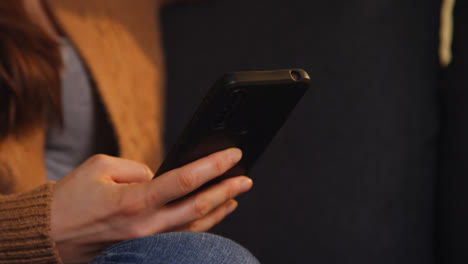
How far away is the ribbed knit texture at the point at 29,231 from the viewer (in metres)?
0.43

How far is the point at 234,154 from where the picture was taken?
44 cm

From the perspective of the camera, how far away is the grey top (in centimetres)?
75

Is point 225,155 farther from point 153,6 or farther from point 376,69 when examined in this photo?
point 153,6

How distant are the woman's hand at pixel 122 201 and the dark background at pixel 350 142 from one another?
282 millimetres

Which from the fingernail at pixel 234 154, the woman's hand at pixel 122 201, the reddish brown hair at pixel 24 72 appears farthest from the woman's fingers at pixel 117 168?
the reddish brown hair at pixel 24 72

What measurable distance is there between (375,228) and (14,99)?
2.07 feet

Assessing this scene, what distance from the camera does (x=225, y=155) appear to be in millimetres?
428

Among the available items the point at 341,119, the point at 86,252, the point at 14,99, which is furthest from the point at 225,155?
the point at 14,99

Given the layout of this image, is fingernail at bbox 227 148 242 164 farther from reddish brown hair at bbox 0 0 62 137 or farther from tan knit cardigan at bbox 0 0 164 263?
reddish brown hair at bbox 0 0 62 137

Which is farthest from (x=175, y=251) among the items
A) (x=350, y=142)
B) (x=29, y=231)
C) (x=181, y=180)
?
(x=350, y=142)

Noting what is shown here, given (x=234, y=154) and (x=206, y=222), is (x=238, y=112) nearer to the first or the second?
(x=234, y=154)

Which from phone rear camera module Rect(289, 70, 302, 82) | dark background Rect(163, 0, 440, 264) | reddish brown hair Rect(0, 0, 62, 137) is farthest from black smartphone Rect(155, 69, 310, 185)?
reddish brown hair Rect(0, 0, 62, 137)

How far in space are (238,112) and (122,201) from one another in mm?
149

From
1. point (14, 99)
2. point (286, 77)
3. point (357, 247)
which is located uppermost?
point (286, 77)
